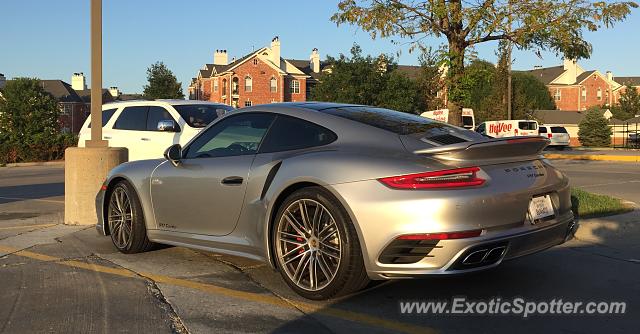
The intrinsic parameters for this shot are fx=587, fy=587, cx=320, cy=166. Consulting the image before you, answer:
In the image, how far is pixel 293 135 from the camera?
4.71 meters

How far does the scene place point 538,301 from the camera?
424 cm

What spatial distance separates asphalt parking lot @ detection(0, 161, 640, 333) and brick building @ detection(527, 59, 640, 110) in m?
89.5

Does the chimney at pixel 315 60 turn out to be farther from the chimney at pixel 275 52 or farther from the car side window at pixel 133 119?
the car side window at pixel 133 119

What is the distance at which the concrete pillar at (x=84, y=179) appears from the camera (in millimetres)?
7578

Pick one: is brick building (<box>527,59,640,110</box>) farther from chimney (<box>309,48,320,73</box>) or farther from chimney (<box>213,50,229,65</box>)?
chimney (<box>213,50,229,65</box>)

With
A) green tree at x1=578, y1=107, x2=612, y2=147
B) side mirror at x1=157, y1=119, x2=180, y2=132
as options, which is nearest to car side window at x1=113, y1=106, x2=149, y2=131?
side mirror at x1=157, y1=119, x2=180, y2=132

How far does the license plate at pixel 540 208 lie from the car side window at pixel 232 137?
7.16 ft

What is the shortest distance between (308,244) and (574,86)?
93623mm

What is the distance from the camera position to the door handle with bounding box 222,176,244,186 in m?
4.73

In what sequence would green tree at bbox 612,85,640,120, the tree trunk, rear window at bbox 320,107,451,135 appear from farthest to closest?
green tree at bbox 612,85,640,120 < the tree trunk < rear window at bbox 320,107,451,135

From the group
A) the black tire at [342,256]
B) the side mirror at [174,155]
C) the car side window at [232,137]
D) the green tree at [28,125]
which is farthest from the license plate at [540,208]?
the green tree at [28,125]

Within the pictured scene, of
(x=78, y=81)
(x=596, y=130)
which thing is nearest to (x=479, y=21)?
(x=596, y=130)

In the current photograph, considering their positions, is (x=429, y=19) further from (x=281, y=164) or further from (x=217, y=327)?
(x=217, y=327)

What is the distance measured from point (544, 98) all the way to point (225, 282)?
85.5 m
